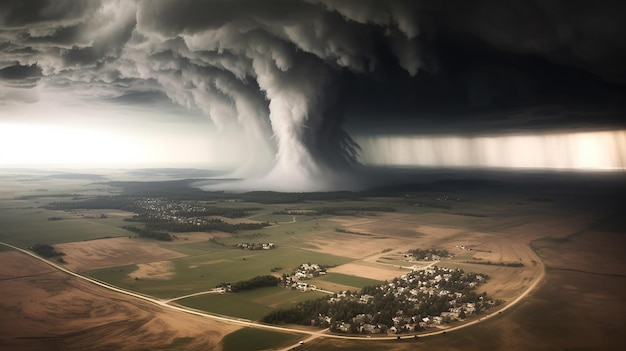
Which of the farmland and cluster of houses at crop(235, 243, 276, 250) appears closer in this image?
the farmland

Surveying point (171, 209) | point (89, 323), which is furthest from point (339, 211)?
point (89, 323)

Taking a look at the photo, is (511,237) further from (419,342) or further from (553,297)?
(419,342)

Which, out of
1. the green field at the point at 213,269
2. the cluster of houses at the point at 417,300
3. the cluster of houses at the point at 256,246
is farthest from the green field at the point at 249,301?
the cluster of houses at the point at 256,246

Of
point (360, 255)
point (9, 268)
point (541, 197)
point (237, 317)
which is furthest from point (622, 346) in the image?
point (541, 197)

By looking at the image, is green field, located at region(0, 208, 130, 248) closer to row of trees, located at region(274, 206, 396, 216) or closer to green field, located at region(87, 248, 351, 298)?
green field, located at region(87, 248, 351, 298)

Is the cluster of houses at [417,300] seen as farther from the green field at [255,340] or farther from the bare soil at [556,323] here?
the green field at [255,340]

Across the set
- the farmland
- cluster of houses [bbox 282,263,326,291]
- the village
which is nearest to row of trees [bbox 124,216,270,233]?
the farmland
